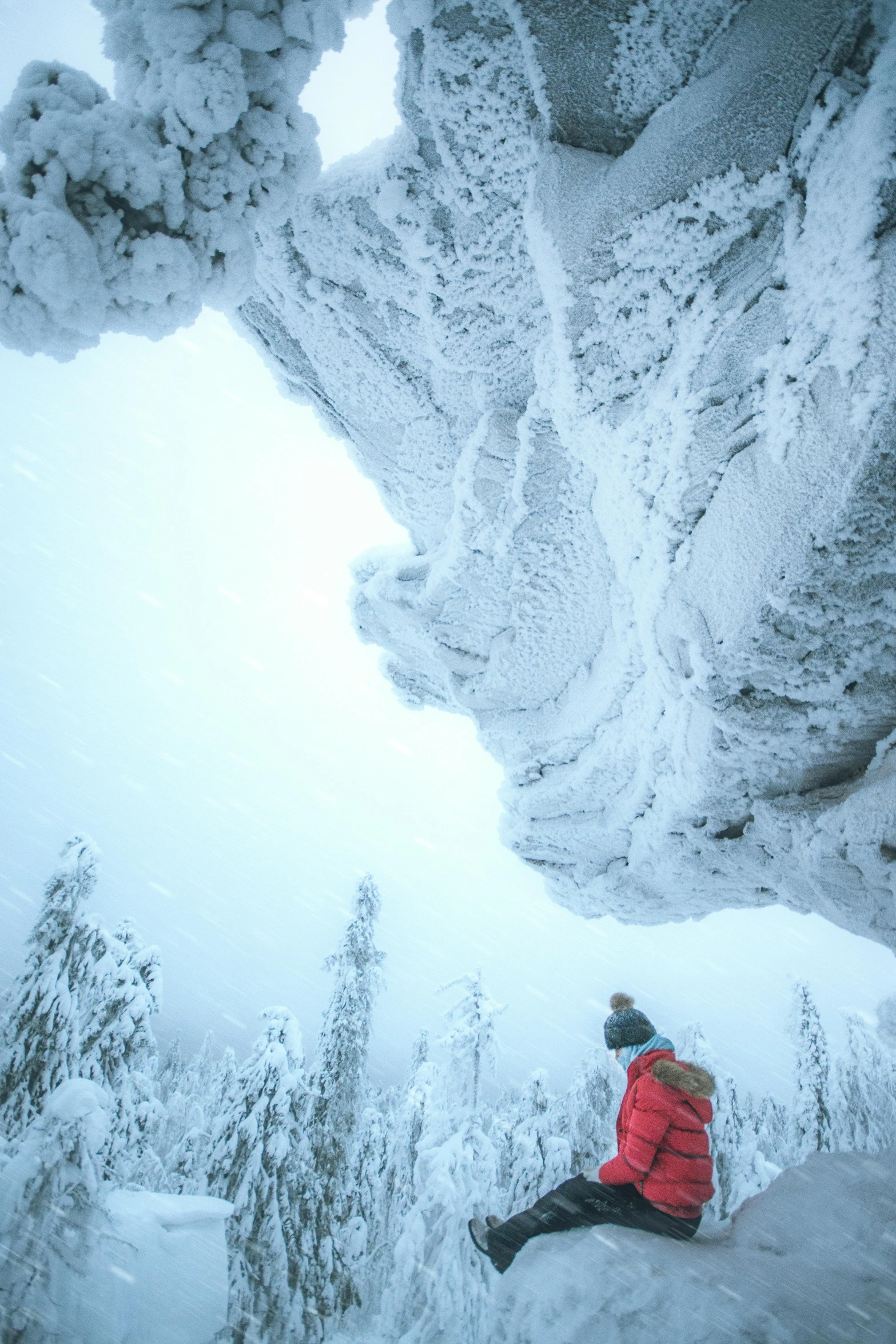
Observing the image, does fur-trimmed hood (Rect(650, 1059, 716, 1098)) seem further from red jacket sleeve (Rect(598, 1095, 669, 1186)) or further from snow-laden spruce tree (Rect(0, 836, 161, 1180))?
snow-laden spruce tree (Rect(0, 836, 161, 1180))

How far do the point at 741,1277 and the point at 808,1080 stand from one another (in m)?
14.1

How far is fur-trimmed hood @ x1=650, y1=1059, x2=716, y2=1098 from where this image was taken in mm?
2330

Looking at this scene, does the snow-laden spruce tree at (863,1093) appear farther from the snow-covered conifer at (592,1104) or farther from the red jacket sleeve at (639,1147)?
the red jacket sleeve at (639,1147)

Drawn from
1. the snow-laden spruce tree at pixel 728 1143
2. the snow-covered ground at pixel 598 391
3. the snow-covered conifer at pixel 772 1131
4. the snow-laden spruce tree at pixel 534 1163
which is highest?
the snow-covered ground at pixel 598 391

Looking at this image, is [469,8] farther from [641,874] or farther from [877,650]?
[641,874]

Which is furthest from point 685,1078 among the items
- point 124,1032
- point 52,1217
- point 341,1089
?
point 341,1089

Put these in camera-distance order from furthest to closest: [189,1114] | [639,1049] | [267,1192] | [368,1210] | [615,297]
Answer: [189,1114]
[368,1210]
[267,1192]
[639,1049]
[615,297]

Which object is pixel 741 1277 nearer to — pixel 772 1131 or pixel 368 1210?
pixel 368 1210

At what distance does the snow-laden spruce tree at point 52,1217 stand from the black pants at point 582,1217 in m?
3.76

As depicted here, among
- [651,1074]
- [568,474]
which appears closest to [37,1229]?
[651,1074]

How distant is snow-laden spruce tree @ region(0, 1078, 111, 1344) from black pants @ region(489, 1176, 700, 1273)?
376cm

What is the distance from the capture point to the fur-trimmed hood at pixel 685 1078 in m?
2.33

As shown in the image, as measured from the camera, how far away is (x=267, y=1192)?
27.5ft

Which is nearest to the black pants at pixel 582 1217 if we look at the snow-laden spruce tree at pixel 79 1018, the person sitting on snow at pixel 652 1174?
the person sitting on snow at pixel 652 1174
